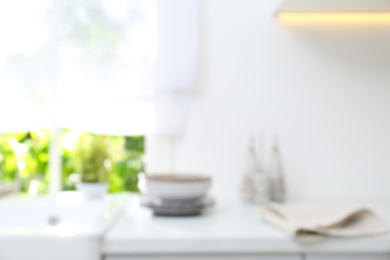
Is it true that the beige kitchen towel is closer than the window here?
Yes

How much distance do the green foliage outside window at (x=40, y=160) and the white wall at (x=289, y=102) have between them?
21 centimetres

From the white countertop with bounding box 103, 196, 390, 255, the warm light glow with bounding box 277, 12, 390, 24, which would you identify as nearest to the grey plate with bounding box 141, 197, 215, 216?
the white countertop with bounding box 103, 196, 390, 255

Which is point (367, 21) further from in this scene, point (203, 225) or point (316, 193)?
point (203, 225)

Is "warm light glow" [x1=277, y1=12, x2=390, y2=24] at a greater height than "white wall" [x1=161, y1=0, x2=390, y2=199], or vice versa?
"warm light glow" [x1=277, y1=12, x2=390, y2=24]

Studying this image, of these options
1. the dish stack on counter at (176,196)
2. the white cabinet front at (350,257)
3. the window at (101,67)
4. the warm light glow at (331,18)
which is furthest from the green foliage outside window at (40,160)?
the white cabinet front at (350,257)

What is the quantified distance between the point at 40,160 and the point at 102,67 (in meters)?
0.47

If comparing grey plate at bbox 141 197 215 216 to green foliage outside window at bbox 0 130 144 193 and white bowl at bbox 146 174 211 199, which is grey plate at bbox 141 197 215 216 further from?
green foliage outside window at bbox 0 130 144 193

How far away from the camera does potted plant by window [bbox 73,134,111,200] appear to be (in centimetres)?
161

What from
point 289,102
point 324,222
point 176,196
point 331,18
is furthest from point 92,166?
point 331,18

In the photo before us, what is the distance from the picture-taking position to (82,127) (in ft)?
5.49

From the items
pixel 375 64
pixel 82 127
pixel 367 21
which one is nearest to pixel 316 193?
pixel 375 64

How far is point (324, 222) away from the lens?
1075mm

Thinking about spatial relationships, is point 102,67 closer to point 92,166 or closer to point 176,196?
point 92,166

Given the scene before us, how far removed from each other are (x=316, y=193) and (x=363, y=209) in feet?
1.94
